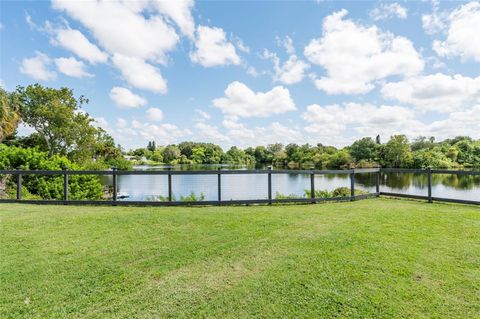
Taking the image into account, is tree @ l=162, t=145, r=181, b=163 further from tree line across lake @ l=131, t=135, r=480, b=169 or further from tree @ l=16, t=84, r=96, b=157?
tree @ l=16, t=84, r=96, b=157

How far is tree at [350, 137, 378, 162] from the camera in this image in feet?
151

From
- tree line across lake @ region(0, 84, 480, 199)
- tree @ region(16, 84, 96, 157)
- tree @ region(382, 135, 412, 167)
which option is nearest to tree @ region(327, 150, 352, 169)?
tree line across lake @ region(0, 84, 480, 199)

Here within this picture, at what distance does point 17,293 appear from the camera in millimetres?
2527

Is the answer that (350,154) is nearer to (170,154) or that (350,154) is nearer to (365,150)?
(365,150)

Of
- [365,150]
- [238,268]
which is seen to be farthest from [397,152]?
[238,268]

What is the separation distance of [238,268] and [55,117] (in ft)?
74.6

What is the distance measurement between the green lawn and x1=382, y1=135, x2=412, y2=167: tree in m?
39.7

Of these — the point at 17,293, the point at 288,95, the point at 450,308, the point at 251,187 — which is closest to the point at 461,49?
the point at 288,95

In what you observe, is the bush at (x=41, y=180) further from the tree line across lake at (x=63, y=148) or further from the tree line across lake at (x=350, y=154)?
the tree line across lake at (x=350, y=154)

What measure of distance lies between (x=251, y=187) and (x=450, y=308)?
612 centimetres

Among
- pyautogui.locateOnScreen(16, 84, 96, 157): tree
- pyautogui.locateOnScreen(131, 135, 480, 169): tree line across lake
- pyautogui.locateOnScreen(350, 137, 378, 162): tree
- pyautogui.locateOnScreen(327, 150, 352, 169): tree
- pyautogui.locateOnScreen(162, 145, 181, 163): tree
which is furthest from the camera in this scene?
pyautogui.locateOnScreen(162, 145, 181, 163): tree

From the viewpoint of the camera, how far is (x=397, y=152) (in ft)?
132

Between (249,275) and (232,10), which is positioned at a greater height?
(232,10)

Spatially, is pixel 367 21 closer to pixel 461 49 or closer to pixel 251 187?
pixel 461 49
